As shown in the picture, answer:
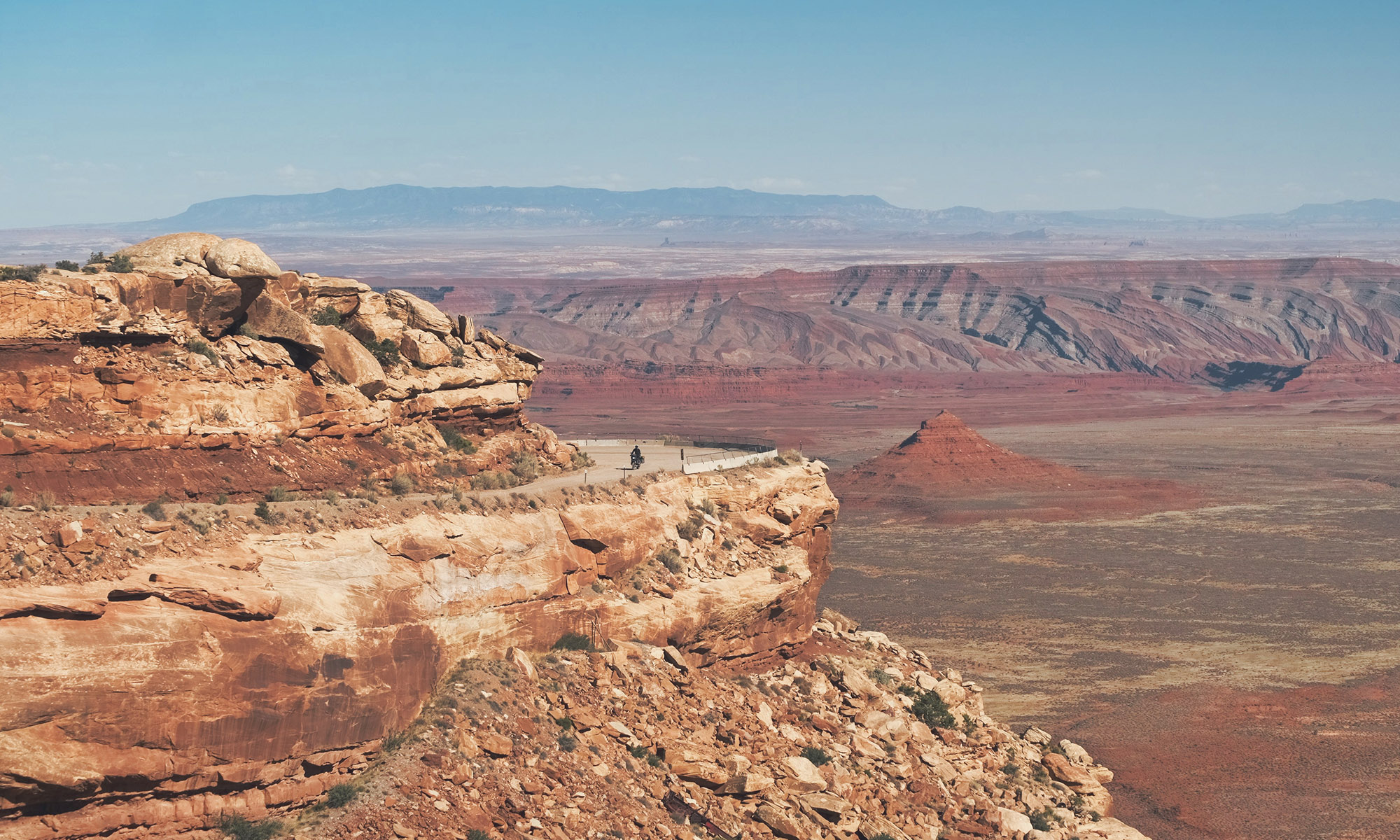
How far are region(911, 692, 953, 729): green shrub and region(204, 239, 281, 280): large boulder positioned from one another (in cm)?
1524

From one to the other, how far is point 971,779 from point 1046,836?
82.5 inches

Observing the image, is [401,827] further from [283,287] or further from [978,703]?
[978,703]

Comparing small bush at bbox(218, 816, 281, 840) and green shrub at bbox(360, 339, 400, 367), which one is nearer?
small bush at bbox(218, 816, 281, 840)

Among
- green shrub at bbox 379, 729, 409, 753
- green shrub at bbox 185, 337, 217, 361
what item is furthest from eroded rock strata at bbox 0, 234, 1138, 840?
green shrub at bbox 185, 337, 217, 361

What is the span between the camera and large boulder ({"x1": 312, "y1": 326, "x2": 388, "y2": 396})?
79.4 feet

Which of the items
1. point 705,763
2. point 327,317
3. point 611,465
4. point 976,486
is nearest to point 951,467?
point 976,486

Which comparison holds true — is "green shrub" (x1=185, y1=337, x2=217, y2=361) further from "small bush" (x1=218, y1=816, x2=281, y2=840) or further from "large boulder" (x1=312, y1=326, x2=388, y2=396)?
"small bush" (x1=218, y1=816, x2=281, y2=840)

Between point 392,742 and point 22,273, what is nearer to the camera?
point 392,742

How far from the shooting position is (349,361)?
80.1 feet

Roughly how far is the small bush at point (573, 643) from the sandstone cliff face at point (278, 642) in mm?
114

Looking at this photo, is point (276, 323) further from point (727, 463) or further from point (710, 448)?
point (710, 448)

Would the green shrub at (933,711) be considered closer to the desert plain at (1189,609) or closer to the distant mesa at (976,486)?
the desert plain at (1189,609)

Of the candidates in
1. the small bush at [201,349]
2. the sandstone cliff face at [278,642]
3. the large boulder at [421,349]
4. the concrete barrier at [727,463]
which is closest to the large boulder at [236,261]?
the small bush at [201,349]

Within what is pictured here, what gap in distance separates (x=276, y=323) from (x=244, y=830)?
366 inches
